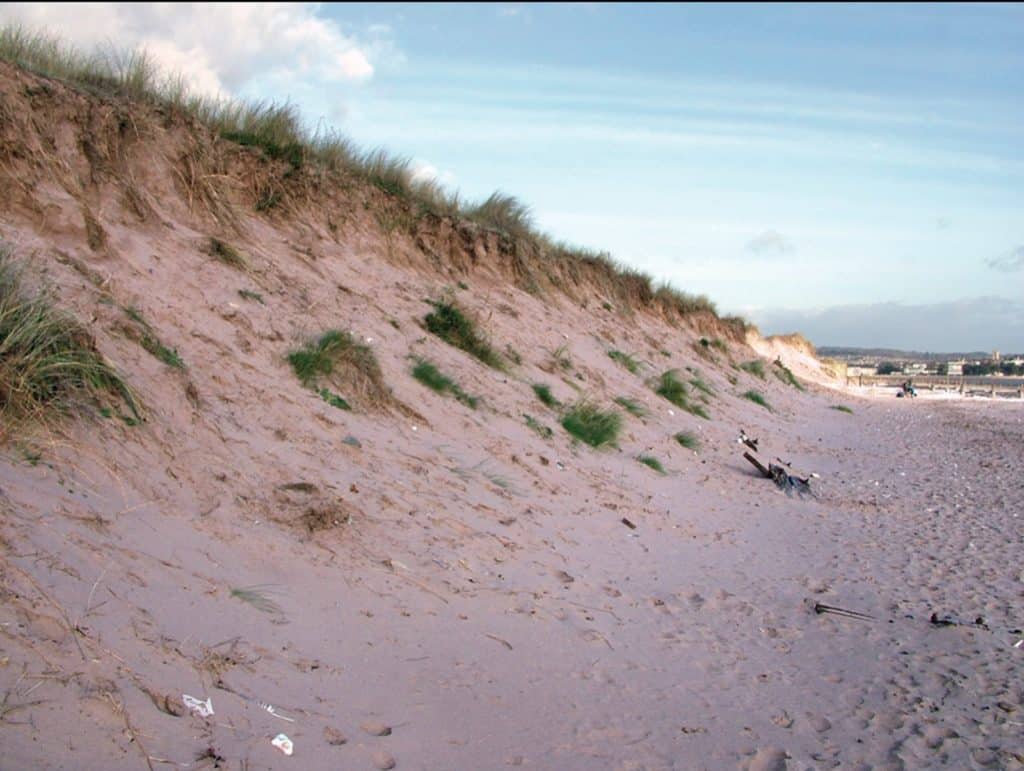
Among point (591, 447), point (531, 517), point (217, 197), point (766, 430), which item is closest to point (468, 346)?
point (591, 447)

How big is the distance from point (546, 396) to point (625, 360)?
549 centimetres

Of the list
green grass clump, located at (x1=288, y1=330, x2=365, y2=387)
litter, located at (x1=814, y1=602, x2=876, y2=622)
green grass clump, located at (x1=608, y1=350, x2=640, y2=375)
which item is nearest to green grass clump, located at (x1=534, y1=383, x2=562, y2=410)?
green grass clump, located at (x1=288, y1=330, x2=365, y2=387)

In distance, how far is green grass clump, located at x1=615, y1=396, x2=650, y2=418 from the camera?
41.5 ft

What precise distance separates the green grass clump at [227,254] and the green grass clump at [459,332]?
260cm

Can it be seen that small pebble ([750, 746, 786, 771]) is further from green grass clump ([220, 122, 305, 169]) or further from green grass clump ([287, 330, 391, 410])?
green grass clump ([220, 122, 305, 169])

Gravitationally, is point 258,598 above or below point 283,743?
above

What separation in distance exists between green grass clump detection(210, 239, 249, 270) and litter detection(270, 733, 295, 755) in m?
6.00

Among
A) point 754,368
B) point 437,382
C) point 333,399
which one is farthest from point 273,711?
point 754,368

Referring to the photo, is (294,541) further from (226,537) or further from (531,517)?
(531,517)

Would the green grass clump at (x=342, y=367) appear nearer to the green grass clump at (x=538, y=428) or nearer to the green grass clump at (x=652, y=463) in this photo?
the green grass clump at (x=538, y=428)

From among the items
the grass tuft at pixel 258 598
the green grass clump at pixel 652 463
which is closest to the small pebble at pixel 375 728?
the grass tuft at pixel 258 598

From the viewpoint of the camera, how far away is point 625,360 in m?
16.0

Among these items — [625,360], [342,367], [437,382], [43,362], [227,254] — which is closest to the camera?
[43,362]

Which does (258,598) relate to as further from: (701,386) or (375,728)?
(701,386)
